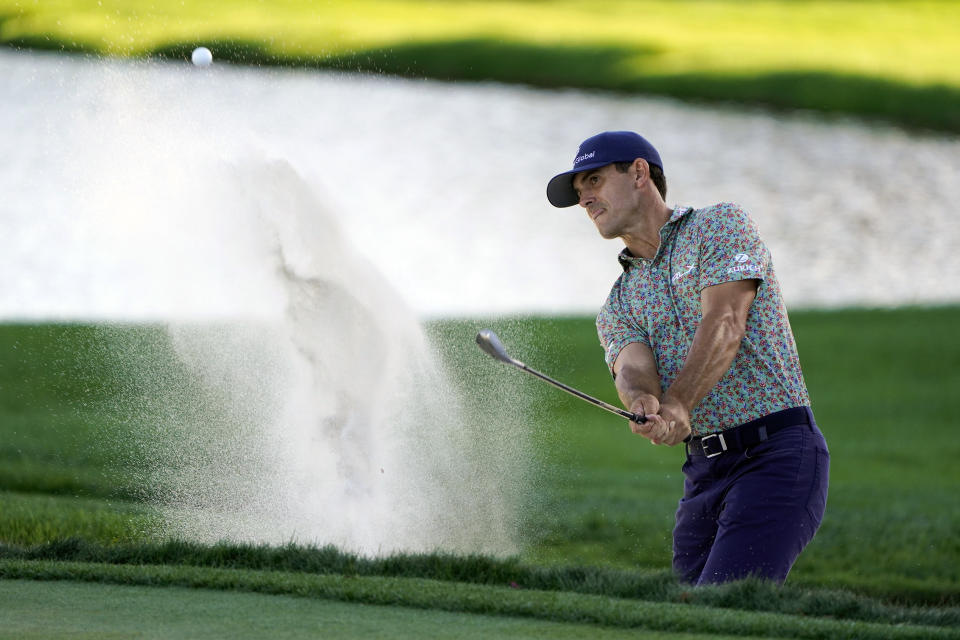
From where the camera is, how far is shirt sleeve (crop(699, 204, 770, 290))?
4082 mm

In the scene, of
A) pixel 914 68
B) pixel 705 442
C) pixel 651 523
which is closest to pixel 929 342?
pixel 651 523

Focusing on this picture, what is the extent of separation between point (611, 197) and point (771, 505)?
110 centimetres

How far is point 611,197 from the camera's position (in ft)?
14.6

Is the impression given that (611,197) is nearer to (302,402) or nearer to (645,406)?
(645,406)

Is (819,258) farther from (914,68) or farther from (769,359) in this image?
(769,359)

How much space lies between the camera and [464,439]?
7137 millimetres

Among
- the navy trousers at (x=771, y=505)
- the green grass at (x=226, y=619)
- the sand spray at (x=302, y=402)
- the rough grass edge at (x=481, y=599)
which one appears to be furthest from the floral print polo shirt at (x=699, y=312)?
the sand spray at (x=302, y=402)

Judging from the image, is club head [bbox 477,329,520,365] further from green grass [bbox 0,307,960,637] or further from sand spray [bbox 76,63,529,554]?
sand spray [bbox 76,63,529,554]

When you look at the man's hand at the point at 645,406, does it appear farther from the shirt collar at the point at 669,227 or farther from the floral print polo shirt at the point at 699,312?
the shirt collar at the point at 669,227

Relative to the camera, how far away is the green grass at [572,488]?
3.89m

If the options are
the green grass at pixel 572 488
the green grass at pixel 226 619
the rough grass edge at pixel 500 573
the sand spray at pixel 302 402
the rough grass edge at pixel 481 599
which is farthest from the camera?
the sand spray at pixel 302 402

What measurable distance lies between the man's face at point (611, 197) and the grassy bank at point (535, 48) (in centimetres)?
2459

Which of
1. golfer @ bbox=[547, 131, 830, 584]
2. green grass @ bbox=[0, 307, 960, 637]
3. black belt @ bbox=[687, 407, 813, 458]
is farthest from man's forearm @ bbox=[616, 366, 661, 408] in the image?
green grass @ bbox=[0, 307, 960, 637]

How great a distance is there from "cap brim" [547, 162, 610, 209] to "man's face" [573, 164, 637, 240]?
42 mm
